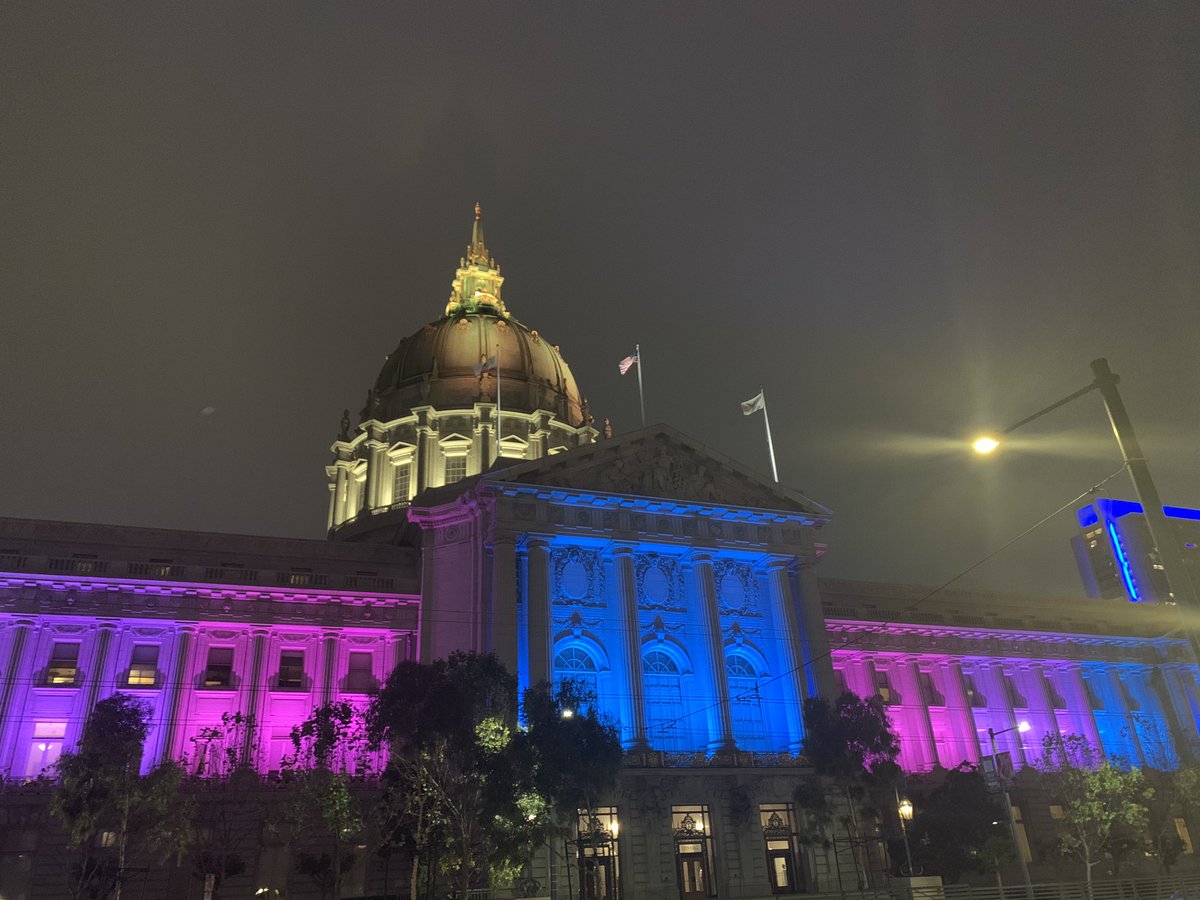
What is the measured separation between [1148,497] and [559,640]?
37259 millimetres

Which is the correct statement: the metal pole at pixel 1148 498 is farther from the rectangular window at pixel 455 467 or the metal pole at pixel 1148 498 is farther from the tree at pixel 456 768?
the rectangular window at pixel 455 467

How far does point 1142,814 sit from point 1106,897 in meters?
14.9

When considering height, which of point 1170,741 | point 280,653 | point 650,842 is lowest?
point 650,842

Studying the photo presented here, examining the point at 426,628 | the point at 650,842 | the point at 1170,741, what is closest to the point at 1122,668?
the point at 1170,741

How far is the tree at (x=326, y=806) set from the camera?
110ft

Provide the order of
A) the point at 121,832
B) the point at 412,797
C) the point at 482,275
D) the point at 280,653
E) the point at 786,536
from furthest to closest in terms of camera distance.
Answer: the point at 482,275 < the point at 786,536 < the point at 280,653 < the point at 121,832 < the point at 412,797

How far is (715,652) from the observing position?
157 ft

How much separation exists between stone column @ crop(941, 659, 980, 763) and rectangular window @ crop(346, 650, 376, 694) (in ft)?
129

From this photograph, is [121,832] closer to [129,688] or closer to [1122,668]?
[129,688]

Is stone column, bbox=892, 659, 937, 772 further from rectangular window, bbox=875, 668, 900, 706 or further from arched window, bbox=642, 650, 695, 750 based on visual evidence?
arched window, bbox=642, 650, 695, 750

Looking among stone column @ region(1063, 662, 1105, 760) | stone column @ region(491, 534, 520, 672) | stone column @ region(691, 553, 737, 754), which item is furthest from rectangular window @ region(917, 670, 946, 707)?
stone column @ region(491, 534, 520, 672)

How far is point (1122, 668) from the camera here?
68688mm

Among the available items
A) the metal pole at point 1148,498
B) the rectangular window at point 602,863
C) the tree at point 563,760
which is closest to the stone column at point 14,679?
the tree at point 563,760

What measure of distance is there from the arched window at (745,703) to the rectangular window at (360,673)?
1991 cm
